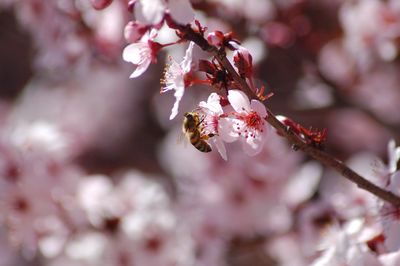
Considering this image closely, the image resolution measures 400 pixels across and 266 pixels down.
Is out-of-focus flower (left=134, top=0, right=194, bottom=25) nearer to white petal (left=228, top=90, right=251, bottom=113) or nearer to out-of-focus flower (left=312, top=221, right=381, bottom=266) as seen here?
white petal (left=228, top=90, right=251, bottom=113)

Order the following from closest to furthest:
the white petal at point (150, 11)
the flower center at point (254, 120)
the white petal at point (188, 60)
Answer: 1. the white petal at point (150, 11)
2. the white petal at point (188, 60)
3. the flower center at point (254, 120)

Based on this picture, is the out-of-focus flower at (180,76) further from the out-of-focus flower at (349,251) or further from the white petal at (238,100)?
the out-of-focus flower at (349,251)

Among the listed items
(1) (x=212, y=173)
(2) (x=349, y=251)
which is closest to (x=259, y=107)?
(2) (x=349, y=251)

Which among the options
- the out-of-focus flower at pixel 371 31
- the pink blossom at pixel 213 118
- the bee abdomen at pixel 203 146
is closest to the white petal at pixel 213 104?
the pink blossom at pixel 213 118

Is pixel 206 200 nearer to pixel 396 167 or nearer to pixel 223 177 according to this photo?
pixel 223 177

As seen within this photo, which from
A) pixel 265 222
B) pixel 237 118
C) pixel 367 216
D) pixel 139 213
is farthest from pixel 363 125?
pixel 237 118

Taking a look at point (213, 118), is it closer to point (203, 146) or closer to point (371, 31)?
point (203, 146)
